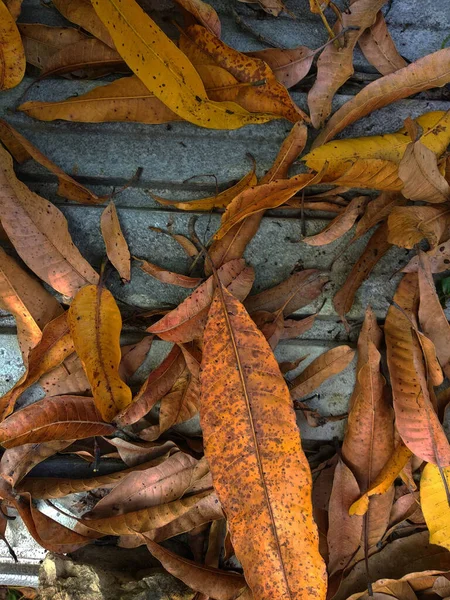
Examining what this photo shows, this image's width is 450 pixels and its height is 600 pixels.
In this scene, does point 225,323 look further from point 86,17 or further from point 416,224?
point 86,17

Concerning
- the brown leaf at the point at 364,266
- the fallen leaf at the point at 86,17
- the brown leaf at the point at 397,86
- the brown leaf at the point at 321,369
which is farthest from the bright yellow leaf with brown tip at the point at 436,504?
the fallen leaf at the point at 86,17

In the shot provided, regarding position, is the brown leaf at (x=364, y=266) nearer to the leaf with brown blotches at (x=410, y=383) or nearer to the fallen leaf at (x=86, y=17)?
the leaf with brown blotches at (x=410, y=383)

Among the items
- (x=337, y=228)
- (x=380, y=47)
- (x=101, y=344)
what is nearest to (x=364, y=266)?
(x=337, y=228)

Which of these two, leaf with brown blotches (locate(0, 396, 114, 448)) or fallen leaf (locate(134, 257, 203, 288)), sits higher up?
fallen leaf (locate(134, 257, 203, 288))

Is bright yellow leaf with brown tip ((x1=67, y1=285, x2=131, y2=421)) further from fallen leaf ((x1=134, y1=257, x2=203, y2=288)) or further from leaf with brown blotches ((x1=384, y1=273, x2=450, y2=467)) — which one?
leaf with brown blotches ((x1=384, y1=273, x2=450, y2=467))

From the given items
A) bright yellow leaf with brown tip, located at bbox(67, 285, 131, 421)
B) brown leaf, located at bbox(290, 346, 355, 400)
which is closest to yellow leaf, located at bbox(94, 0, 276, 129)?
bright yellow leaf with brown tip, located at bbox(67, 285, 131, 421)
